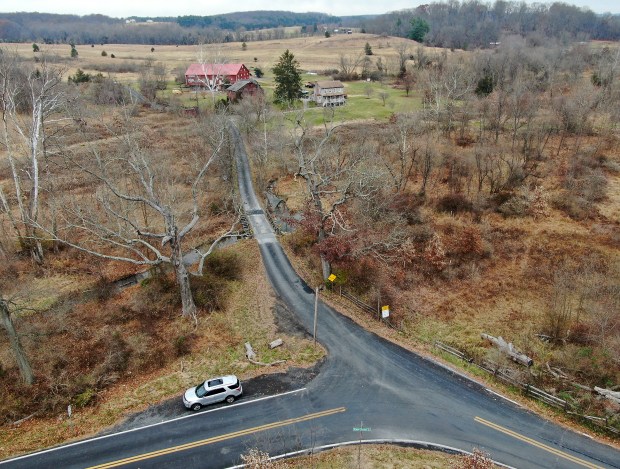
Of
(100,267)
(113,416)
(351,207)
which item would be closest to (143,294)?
(100,267)

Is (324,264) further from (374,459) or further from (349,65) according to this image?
(349,65)

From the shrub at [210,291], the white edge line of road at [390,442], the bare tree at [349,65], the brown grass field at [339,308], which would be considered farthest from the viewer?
the bare tree at [349,65]

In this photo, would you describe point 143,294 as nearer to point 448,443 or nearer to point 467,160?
point 448,443

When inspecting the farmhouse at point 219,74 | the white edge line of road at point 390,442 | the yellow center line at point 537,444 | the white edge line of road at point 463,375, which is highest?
the farmhouse at point 219,74

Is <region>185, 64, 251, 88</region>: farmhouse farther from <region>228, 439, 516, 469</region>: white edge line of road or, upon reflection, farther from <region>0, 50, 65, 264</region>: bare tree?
<region>228, 439, 516, 469</region>: white edge line of road

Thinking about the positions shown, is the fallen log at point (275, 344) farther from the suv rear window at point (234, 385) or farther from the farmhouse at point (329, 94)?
the farmhouse at point (329, 94)

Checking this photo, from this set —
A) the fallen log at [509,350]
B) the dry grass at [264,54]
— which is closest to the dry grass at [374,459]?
the fallen log at [509,350]

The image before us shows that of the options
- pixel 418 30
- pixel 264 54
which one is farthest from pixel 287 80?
pixel 418 30
